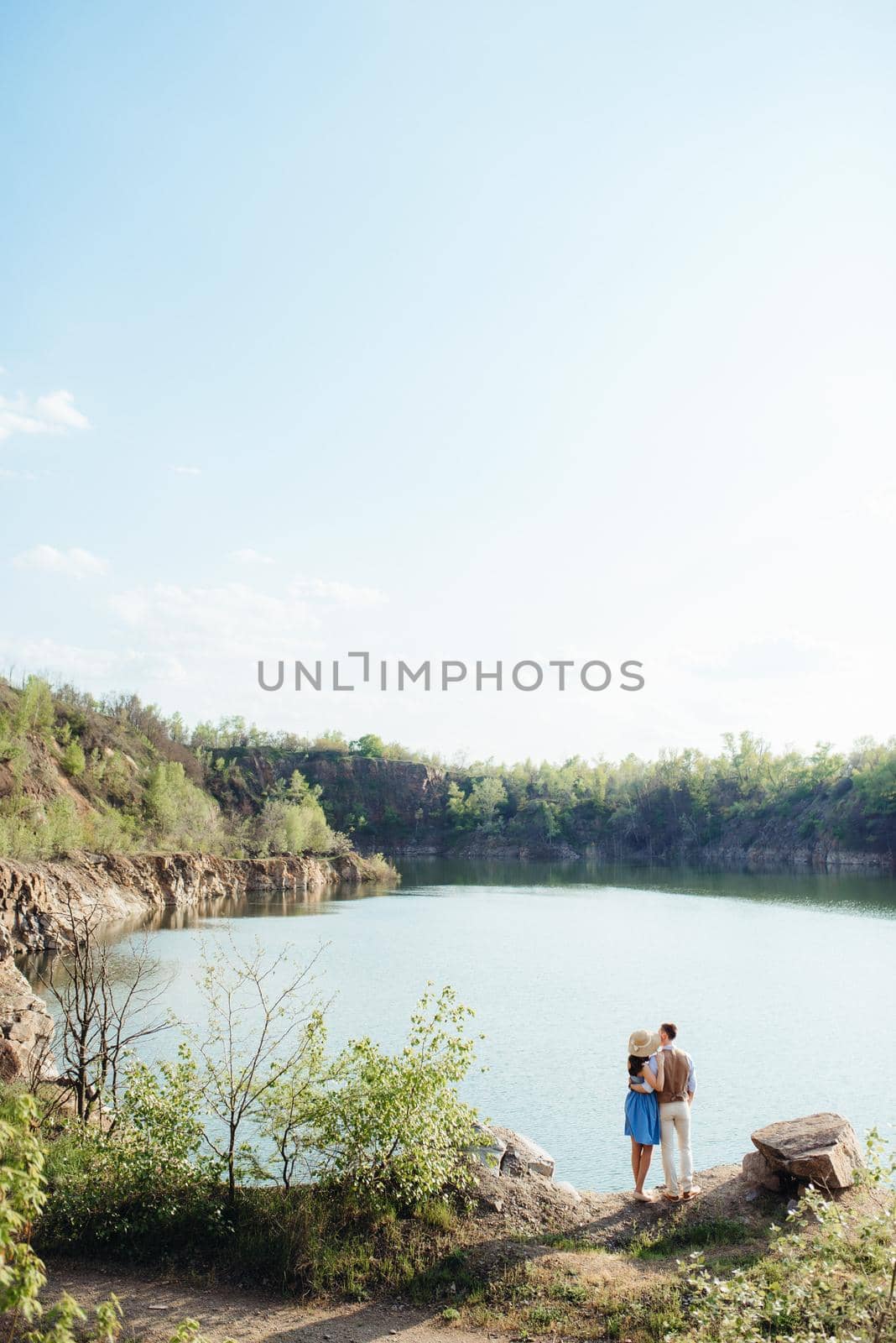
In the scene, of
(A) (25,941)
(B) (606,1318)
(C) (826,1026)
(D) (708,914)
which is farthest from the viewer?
(D) (708,914)

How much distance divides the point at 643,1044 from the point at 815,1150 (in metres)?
1.75

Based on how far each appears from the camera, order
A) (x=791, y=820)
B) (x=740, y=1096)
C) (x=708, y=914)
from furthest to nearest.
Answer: (x=791, y=820)
(x=708, y=914)
(x=740, y=1096)

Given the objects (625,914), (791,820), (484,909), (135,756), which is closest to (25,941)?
(484,909)

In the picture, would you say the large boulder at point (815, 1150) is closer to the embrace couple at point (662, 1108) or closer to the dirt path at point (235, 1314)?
the embrace couple at point (662, 1108)

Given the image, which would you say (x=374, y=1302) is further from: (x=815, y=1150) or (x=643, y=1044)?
(x=815, y=1150)

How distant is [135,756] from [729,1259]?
6219cm

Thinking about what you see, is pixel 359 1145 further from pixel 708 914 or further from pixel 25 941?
pixel 708 914

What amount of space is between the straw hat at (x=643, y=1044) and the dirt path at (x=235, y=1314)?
11.0 ft

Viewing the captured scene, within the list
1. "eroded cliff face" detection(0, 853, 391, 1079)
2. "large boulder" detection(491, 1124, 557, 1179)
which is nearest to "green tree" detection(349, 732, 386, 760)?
"eroded cliff face" detection(0, 853, 391, 1079)

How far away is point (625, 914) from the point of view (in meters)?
42.1

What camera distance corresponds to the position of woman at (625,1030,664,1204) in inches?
363

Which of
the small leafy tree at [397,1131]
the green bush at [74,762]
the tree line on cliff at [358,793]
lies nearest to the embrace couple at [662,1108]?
the small leafy tree at [397,1131]

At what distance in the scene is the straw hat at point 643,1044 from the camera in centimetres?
923

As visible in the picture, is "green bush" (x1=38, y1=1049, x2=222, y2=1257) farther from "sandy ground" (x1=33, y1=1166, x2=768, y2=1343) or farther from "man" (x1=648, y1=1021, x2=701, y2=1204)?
"man" (x1=648, y1=1021, x2=701, y2=1204)
